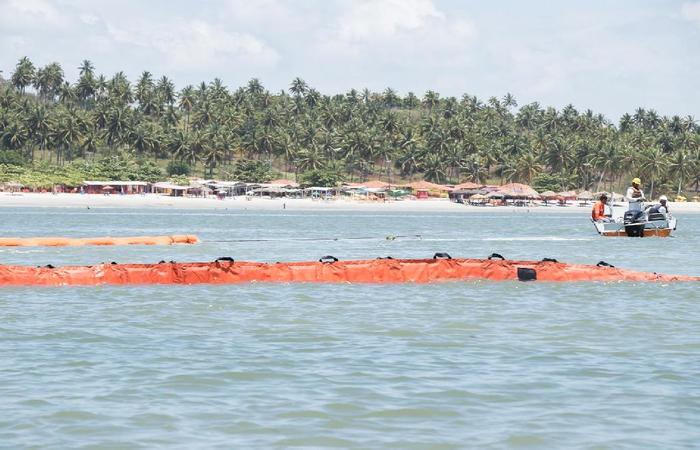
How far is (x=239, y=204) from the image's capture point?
13838 centimetres

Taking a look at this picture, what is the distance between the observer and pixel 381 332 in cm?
1822

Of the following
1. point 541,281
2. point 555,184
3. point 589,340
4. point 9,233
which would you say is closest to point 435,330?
point 589,340

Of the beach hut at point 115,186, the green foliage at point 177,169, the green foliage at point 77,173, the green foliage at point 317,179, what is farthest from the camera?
the green foliage at point 177,169

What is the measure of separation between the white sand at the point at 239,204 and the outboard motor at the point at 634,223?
277 feet

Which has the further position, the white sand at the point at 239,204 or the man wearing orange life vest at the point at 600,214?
the white sand at the point at 239,204

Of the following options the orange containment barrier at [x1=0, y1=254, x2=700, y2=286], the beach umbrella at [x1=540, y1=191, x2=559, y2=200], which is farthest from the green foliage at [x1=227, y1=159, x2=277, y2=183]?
the orange containment barrier at [x1=0, y1=254, x2=700, y2=286]

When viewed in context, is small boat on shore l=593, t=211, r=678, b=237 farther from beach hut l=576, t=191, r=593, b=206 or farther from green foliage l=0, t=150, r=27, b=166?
green foliage l=0, t=150, r=27, b=166

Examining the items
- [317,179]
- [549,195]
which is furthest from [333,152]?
[549,195]

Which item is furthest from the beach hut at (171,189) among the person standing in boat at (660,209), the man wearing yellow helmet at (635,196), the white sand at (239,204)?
the man wearing yellow helmet at (635,196)

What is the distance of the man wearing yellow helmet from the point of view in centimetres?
4842

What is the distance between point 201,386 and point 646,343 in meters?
7.92

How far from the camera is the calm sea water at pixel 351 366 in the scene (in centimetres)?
1095

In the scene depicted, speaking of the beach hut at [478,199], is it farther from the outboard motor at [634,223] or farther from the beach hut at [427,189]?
the outboard motor at [634,223]

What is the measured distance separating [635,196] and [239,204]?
92.2m
